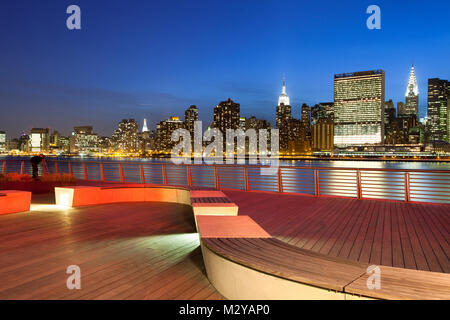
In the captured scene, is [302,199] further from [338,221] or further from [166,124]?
[166,124]

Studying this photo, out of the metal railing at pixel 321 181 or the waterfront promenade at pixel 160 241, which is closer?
the waterfront promenade at pixel 160 241

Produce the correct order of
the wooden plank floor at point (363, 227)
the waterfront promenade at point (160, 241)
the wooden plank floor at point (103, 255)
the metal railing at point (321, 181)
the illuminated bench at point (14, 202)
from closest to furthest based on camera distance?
the wooden plank floor at point (103, 255)
the waterfront promenade at point (160, 241)
the wooden plank floor at point (363, 227)
the illuminated bench at point (14, 202)
the metal railing at point (321, 181)

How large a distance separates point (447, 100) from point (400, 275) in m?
235

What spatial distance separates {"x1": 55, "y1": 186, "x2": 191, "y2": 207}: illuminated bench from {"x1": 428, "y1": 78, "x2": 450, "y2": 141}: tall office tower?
191 m

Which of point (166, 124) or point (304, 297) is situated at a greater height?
point (166, 124)

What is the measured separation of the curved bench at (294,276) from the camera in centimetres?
211

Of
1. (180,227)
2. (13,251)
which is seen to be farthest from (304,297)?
(13,251)

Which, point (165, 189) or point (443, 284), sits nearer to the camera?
point (443, 284)

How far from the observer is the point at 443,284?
222 cm

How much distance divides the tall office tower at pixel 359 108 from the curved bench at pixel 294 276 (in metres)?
151

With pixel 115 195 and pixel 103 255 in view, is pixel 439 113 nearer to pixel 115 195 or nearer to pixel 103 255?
pixel 115 195

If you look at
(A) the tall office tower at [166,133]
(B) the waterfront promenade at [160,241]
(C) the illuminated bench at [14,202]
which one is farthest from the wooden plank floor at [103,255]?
(A) the tall office tower at [166,133]

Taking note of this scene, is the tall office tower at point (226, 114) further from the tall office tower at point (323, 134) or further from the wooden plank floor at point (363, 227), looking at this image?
the wooden plank floor at point (363, 227)

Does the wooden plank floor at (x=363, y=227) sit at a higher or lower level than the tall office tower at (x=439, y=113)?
lower
